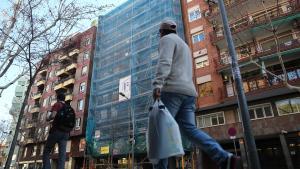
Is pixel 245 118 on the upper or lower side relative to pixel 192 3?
lower

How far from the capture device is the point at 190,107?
3.13m

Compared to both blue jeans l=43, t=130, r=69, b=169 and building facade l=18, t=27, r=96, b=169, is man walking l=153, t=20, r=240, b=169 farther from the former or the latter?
building facade l=18, t=27, r=96, b=169

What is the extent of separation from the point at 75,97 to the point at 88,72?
158 inches

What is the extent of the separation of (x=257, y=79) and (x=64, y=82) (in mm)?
28991

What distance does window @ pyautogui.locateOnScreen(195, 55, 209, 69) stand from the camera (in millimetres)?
22445

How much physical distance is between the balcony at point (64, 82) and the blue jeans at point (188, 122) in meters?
35.3

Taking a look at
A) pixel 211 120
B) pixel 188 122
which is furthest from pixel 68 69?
pixel 188 122

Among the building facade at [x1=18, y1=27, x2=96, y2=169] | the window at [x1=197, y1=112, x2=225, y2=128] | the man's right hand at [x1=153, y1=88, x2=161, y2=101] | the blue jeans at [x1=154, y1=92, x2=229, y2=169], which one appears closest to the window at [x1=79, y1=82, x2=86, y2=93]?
the building facade at [x1=18, y1=27, x2=96, y2=169]

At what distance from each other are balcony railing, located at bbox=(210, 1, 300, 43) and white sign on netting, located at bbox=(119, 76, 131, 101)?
34.6 ft

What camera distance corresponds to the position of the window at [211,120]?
757 inches

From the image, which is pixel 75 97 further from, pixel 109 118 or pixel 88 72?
pixel 109 118

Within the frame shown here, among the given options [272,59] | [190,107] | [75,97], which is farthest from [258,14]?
[75,97]

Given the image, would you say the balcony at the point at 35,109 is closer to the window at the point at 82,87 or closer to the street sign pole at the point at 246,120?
the window at the point at 82,87

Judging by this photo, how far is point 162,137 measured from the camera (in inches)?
97.8
